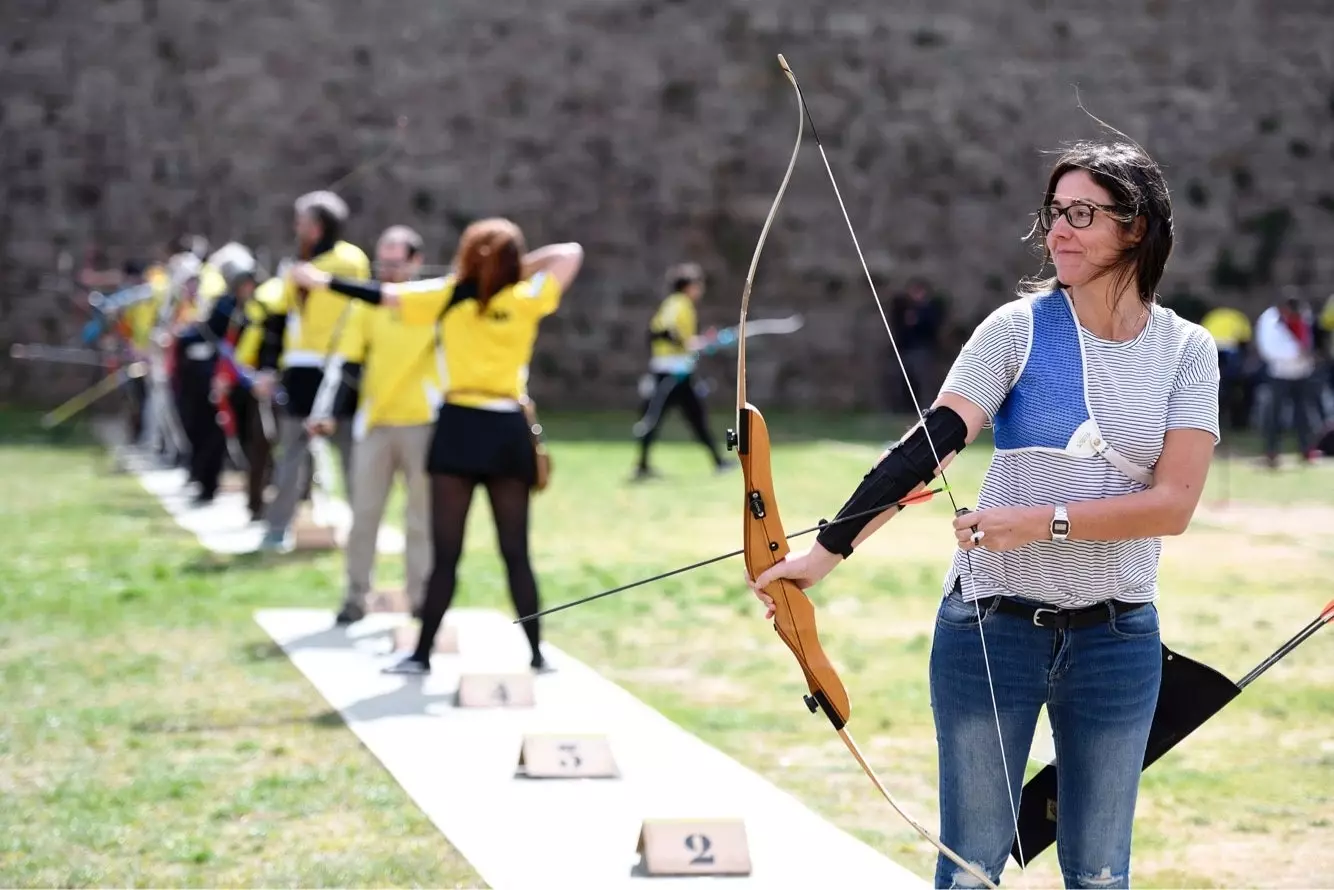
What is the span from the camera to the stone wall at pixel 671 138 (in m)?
24.7

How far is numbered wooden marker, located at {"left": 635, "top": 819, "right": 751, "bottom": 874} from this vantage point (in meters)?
4.85

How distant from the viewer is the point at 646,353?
2577 cm

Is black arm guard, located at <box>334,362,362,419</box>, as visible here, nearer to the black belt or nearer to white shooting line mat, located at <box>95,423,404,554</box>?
white shooting line mat, located at <box>95,423,404,554</box>

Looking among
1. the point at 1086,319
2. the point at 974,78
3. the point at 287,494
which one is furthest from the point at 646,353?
the point at 1086,319

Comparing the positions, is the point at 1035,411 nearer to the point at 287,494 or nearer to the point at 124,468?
the point at 287,494

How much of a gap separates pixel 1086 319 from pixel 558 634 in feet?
18.7

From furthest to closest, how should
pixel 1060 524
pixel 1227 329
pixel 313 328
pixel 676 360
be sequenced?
pixel 1227 329 < pixel 676 360 < pixel 313 328 < pixel 1060 524

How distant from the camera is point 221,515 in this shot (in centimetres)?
1353

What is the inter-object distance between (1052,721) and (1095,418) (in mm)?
537

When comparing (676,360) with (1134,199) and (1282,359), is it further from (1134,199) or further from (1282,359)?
(1134,199)

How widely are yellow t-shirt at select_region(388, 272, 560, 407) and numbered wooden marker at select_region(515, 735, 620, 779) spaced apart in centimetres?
170

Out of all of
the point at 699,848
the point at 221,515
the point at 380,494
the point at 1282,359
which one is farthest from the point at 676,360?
the point at 699,848

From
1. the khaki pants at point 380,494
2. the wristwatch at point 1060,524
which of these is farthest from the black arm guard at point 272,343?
the wristwatch at point 1060,524

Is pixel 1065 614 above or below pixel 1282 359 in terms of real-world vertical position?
above
